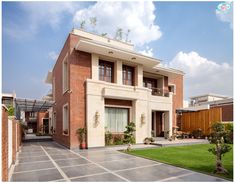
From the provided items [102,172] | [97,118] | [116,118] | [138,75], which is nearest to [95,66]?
[97,118]

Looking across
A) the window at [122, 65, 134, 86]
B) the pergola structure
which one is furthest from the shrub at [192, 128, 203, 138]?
the pergola structure

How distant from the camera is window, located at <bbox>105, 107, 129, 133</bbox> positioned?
14367 mm

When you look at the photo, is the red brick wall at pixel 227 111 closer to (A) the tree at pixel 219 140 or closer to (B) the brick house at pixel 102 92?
(B) the brick house at pixel 102 92

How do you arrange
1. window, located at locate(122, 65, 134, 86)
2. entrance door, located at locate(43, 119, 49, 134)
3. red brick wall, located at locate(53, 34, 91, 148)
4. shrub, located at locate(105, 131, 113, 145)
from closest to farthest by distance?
red brick wall, located at locate(53, 34, 91, 148) < shrub, located at locate(105, 131, 113, 145) < window, located at locate(122, 65, 134, 86) < entrance door, located at locate(43, 119, 49, 134)

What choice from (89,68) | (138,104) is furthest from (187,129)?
(89,68)

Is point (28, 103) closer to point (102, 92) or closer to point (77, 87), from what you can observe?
point (77, 87)

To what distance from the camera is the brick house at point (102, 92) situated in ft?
42.7

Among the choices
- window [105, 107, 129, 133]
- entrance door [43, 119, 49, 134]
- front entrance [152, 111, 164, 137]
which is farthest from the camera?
entrance door [43, 119, 49, 134]

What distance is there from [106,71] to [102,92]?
7.07 ft

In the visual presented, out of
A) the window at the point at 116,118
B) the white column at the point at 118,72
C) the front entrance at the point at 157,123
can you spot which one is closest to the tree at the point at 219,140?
the window at the point at 116,118

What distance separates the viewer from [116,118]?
1480 cm

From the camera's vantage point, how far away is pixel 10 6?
824 centimetres

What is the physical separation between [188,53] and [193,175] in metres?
11.1

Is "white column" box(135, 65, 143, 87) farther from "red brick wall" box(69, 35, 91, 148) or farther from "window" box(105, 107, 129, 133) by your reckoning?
"red brick wall" box(69, 35, 91, 148)
